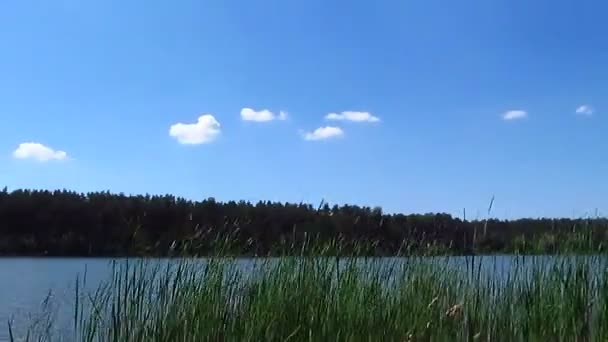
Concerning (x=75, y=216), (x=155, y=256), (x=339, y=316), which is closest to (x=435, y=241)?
(x=339, y=316)

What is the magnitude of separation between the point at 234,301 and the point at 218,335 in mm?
350

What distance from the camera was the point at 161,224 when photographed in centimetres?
1027

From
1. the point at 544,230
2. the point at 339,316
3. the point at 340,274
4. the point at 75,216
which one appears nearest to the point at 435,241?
the point at 544,230

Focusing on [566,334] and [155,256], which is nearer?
[566,334]

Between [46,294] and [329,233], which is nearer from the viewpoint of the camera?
[329,233]

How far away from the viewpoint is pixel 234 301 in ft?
20.2

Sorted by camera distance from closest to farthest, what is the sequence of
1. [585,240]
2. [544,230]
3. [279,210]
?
[585,240] < [544,230] < [279,210]

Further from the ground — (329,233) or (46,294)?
(329,233)

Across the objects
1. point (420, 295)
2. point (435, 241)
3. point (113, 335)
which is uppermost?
point (435, 241)

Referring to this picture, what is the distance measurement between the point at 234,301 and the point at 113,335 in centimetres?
92

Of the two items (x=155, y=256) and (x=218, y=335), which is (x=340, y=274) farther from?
(x=155, y=256)

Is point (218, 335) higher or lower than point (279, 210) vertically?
lower

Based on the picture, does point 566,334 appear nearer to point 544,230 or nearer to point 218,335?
point 544,230

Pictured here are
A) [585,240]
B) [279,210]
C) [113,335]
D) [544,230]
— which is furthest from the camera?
[279,210]
